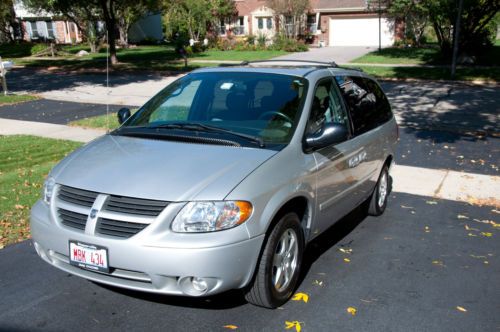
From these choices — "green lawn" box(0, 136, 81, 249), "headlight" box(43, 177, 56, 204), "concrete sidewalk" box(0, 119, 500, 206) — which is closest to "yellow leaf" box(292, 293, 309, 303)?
"headlight" box(43, 177, 56, 204)

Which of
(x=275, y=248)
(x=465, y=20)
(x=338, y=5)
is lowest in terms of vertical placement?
(x=275, y=248)

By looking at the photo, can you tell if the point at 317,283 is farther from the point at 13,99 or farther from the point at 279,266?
the point at 13,99

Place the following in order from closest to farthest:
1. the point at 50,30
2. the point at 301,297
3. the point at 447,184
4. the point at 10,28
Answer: the point at 301,297
the point at 447,184
the point at 50,30
the point at 10,28

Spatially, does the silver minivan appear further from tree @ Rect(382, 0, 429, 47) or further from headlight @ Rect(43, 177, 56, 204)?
tree @ Rect(382, 0, 429, 47)

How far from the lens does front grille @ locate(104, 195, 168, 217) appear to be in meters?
3.36

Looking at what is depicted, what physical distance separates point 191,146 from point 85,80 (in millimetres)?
19051

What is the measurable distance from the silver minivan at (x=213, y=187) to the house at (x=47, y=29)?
46792 millimetres

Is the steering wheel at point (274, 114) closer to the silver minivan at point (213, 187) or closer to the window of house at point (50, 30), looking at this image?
the silver minivan at point (213, 187)

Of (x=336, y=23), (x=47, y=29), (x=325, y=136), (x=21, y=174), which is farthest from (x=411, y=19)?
(x=325, y=136)

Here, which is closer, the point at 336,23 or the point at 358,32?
the point at 358,32

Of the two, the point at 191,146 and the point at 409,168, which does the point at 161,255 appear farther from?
the point at 409,168

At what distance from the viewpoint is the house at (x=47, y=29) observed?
157 ft

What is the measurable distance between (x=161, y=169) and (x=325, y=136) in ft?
4.43

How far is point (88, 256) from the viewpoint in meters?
3.48
